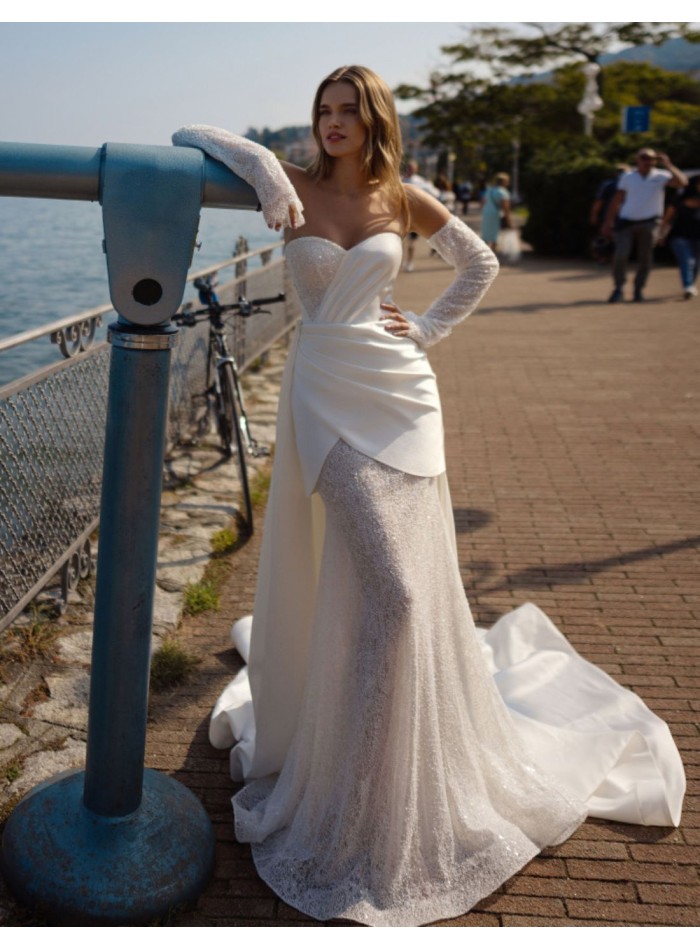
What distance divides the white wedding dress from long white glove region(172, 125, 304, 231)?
52 cm

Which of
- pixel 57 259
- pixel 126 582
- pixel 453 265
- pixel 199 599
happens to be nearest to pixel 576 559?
pixel 199 599

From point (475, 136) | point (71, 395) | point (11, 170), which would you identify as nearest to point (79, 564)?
point (71, 395)

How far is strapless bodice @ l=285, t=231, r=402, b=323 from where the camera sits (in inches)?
119

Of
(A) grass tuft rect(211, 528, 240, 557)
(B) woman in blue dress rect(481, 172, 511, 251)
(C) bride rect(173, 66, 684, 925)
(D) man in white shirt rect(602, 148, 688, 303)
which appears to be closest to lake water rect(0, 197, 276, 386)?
(A) grass tuft rect(211, 528, 240, 557)

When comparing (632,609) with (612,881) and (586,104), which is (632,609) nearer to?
(612,881)

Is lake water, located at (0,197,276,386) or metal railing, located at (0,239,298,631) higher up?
metal railing, located at (0,239,298,631)

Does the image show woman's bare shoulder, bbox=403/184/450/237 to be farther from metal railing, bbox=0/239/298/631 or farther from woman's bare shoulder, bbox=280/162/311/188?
metal railing, bbox=0/239/298/631

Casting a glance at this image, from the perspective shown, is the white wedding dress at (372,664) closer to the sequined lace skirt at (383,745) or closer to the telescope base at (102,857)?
the sequined lace skirt at (383,745)

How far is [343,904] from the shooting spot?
2.91 metres

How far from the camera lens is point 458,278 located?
3.52 metres

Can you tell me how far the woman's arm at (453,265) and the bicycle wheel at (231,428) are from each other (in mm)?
2856

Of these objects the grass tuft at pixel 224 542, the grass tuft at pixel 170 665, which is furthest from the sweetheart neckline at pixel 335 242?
the grass tuft at pixel 224 542

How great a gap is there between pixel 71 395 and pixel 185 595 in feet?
3.77

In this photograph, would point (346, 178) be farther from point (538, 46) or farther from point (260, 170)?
point (538, 46)
